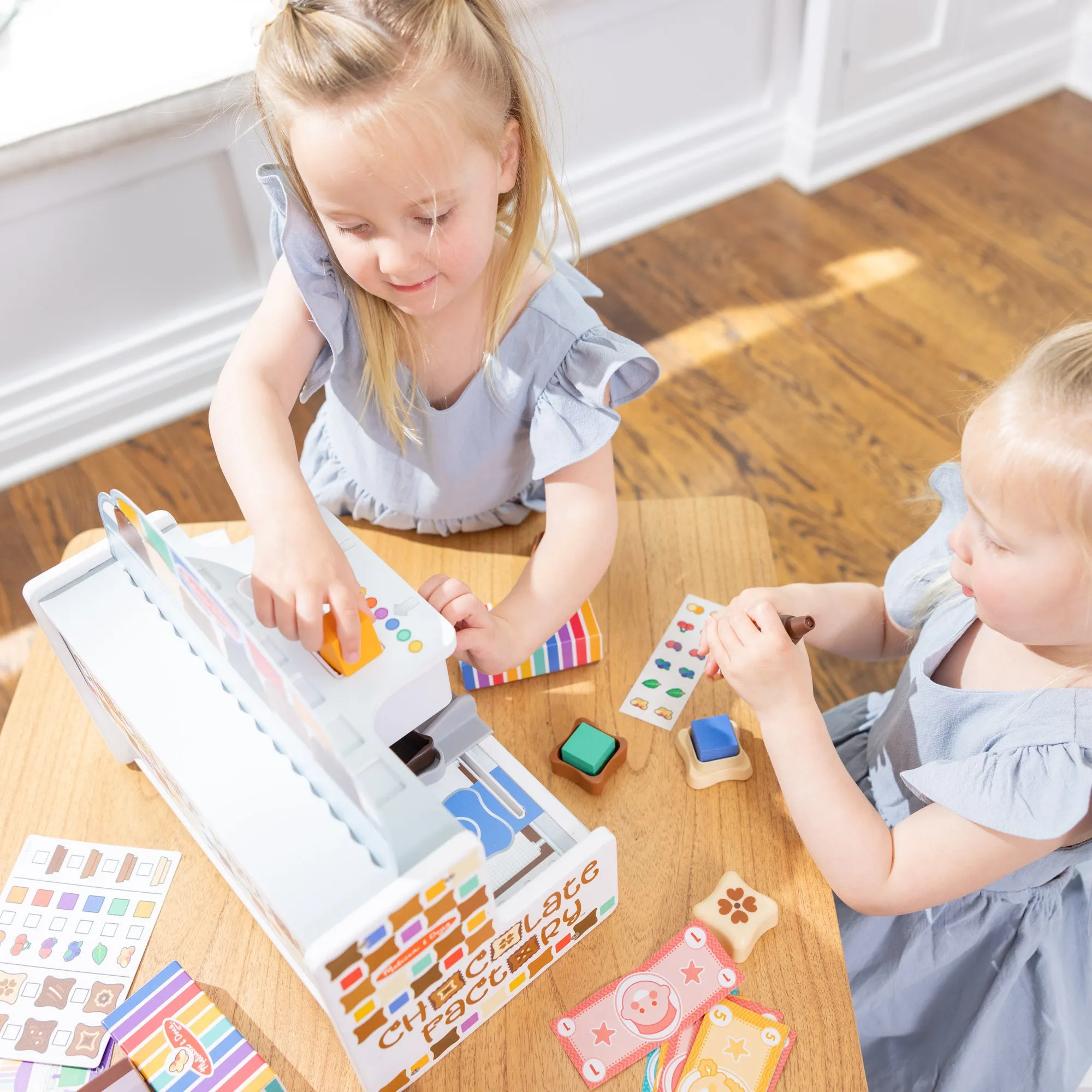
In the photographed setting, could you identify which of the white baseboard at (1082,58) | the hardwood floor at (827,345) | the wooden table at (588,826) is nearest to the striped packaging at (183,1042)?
the wooden table at (588,826)

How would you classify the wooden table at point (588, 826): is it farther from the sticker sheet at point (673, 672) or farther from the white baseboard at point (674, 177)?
the white baseboard at point (674, 177)

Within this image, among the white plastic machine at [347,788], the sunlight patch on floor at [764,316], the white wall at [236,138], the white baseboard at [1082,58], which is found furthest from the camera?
the white baseboard at [1082,58]

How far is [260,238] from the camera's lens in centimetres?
205

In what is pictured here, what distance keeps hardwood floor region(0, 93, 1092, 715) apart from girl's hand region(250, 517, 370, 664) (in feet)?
3.77

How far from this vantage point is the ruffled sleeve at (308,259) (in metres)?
0.94

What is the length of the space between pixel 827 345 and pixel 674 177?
57 centimetres

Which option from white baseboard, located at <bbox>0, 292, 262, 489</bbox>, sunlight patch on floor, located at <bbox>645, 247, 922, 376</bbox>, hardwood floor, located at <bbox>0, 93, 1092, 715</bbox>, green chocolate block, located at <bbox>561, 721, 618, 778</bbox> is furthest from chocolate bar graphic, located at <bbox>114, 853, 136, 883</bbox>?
sunlight patch on floor, located at <bbox>645, 247, 922, 376</bbox>

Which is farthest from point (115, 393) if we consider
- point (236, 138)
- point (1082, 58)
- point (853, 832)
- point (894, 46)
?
point (1082, 58)

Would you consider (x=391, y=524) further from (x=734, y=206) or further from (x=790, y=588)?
(x=734, y=206)

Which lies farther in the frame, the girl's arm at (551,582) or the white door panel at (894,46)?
the white door panel at (894,46)

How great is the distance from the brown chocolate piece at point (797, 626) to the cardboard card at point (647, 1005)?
0.23 m

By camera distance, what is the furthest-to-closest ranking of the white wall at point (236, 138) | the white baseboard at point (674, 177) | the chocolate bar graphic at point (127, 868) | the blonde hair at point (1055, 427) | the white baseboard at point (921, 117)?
the white baseboard at point (921, 117) < the white baseboard at point (674, 177) < the white wall at point (236, 138) < the chocolate bar graphic at point (127, 868) < the blonde hair at point (1055, 427)

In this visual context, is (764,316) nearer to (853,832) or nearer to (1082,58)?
(1082,58)

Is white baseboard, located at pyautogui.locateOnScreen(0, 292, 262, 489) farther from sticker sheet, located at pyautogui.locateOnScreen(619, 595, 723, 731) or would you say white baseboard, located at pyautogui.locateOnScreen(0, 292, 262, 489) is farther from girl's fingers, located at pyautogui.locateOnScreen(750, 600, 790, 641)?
girl's fingers, located at pyautogui.locateOnScreen(750, 600, 790, 641)
